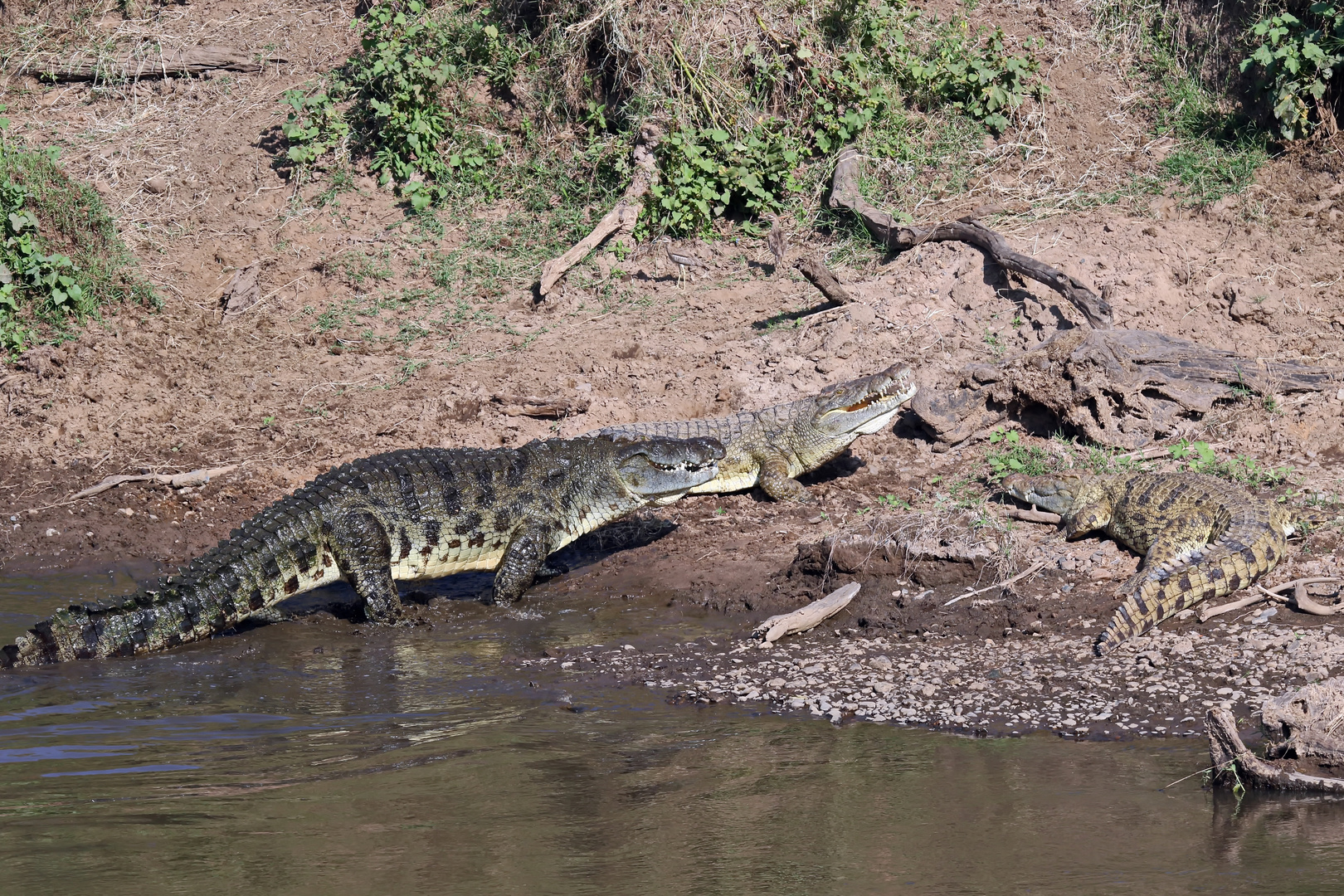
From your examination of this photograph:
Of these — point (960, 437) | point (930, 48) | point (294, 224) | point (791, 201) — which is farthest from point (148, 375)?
point (930, 48)

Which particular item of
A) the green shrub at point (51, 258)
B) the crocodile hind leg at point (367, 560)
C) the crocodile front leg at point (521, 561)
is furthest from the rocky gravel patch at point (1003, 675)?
the green shrub at point (51, 258)

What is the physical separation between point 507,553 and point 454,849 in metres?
2.99

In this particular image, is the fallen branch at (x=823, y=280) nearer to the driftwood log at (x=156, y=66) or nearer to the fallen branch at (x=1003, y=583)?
A: the fallen branch at (x=1003, y=583)

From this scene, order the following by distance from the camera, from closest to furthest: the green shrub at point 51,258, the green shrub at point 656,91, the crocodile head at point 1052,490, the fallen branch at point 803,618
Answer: the fallen branch at point 803,618 < the crocodile head at point 1052,490 < the green shrub at point 51,258 < the green shrub at point 656,91

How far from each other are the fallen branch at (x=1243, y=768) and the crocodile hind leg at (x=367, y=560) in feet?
13.5

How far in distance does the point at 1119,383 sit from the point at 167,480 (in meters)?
6.06

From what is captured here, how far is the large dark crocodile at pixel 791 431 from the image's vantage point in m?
7.56

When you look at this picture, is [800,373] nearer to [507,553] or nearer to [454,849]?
[507,553]

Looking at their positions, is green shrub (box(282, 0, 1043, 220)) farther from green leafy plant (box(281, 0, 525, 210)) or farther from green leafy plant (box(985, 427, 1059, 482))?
green leafy plant (box(985, 427, 1059, 482))

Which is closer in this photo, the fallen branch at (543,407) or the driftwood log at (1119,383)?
the driftwood log at (1119,383)

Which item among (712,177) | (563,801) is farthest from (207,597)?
(712,177)

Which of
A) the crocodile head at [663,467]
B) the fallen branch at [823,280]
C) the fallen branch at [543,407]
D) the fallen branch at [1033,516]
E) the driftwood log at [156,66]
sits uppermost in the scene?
the driftwood log at [156,66]

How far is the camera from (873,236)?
31.3 ft

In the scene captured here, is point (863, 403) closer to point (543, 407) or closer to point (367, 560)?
point (543, 407)
